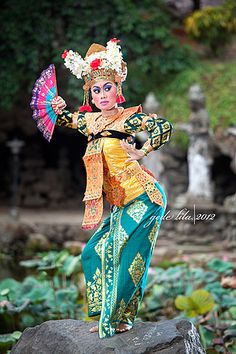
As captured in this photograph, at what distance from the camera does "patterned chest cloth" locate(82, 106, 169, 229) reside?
3.55 meters

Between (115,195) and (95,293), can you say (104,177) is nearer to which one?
(115,195)

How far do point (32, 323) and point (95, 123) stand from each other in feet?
6.91

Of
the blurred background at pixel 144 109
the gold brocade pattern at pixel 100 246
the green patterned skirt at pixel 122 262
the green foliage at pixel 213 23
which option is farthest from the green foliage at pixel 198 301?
the green foliage at pixel 213 23

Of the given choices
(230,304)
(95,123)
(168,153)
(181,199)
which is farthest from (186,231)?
(95,123)

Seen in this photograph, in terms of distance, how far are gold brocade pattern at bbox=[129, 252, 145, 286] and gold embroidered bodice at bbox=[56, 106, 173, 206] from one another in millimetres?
320

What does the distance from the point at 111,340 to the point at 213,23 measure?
12.0 metres

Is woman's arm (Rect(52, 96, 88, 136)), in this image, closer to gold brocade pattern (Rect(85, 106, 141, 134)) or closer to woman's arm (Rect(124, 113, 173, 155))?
gold brocade pattern (Rect(85, 106, 141, 134))

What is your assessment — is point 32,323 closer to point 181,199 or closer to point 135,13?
point 181,199

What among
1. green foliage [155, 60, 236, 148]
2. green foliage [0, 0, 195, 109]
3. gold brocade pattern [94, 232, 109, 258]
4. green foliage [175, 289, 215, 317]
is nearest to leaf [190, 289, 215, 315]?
green foliage [175, 289, 215, 317]

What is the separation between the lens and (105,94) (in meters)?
3.63

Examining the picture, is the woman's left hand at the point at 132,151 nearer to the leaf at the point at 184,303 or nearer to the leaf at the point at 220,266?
the leaf at the point at 184,303

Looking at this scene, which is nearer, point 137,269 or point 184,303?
point 137,269

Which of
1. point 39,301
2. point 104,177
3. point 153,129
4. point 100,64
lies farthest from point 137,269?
point 39,301

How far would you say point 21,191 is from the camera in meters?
16.8
